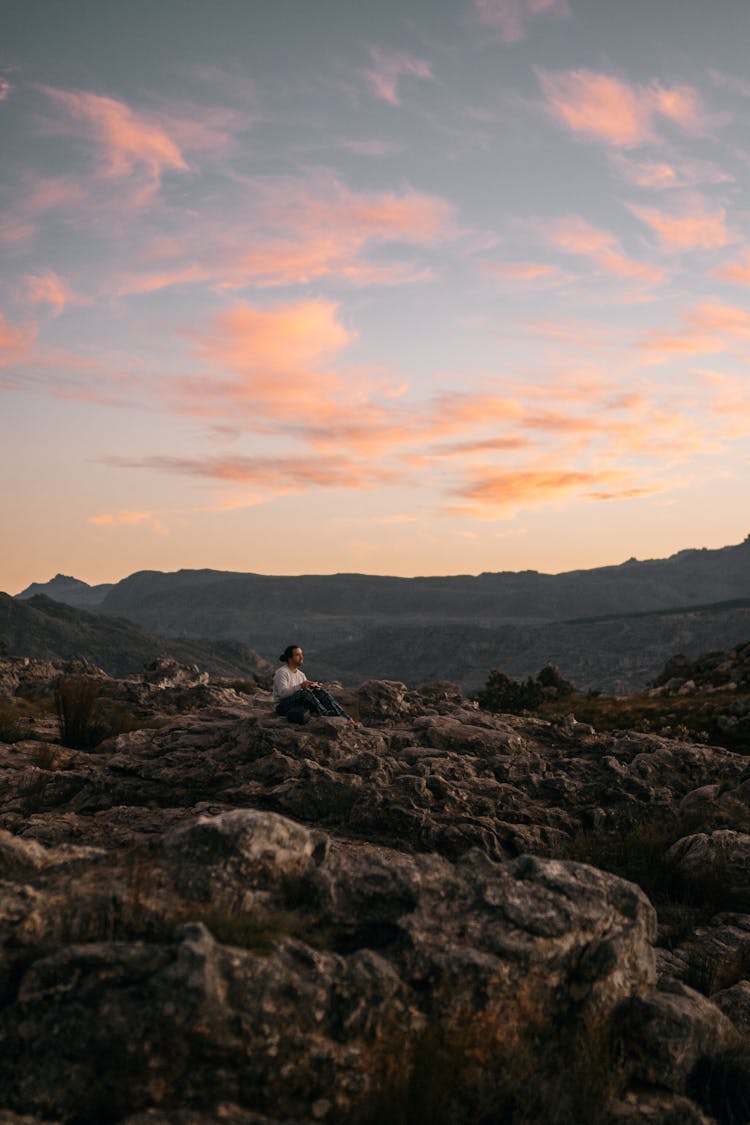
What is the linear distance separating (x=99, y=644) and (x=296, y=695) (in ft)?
485

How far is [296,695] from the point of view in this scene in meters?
13.9

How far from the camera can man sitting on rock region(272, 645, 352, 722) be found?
13.8 m

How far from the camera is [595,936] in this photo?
6070 millimetres

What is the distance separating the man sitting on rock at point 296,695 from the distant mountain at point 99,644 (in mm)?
117780

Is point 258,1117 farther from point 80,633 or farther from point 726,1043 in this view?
point 80,633

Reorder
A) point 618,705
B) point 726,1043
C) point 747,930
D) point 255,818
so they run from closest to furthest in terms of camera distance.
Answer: point 726,1043, point 255,818, point 747,930, point 618,705

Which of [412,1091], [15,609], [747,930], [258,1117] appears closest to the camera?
[258,1117]

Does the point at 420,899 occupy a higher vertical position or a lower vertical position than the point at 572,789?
higher

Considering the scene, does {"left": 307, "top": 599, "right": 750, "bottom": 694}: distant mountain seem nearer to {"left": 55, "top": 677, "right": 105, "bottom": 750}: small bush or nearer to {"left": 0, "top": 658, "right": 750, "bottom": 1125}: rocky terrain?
{"left": 55, "top": 677, "right": 105, "bottom": 750}: small bush

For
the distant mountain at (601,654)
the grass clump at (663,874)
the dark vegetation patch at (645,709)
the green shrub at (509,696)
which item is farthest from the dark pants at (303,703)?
the distant mountain at (601,654)

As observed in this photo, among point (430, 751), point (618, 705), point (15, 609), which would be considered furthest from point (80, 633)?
point (430, 751)

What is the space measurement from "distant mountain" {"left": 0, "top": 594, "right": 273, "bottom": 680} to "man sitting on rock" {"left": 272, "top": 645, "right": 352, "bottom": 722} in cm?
11778

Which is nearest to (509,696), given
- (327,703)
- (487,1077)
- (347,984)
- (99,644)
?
(327,703)

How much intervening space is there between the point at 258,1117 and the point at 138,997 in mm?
1015
